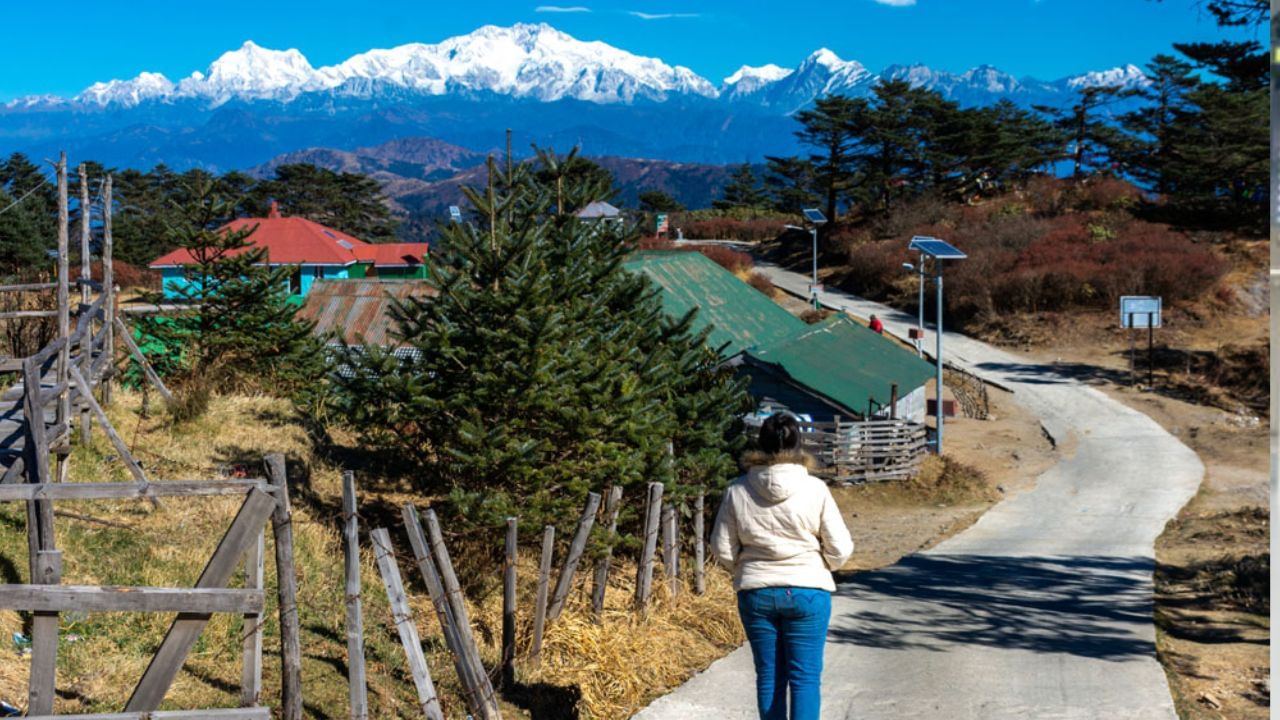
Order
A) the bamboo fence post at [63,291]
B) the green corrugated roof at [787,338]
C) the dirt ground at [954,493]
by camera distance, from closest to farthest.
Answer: the bamboo fence post at [63,291] < the dirt ground at [954,493] < the green corrugated roof at [787,338]

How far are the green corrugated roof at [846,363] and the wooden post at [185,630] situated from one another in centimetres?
1962

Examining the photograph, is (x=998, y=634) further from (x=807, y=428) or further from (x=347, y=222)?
(x=347, y=222)

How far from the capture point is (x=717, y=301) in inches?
1113

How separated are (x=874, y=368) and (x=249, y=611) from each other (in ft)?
75.6

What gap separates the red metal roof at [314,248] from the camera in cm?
5638

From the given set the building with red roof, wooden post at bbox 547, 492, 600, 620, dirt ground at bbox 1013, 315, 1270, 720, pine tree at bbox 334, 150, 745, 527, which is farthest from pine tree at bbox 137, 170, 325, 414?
the building with red roof

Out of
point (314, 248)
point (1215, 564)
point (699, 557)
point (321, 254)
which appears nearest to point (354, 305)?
point (699, 557)

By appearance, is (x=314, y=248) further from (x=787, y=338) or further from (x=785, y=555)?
(x=785, y=555)

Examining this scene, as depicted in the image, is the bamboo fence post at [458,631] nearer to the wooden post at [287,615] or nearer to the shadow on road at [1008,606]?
the wooden post at [287,615]

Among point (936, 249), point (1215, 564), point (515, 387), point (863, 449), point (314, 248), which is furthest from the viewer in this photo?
point (314, 248)

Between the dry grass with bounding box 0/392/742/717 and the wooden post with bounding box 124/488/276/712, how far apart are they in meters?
1.32

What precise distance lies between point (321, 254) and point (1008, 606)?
164 feet

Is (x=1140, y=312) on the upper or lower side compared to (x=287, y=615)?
upper

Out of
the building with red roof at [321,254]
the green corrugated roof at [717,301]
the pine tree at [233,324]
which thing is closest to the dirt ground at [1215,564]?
the green corrugated roof at [717,301]
